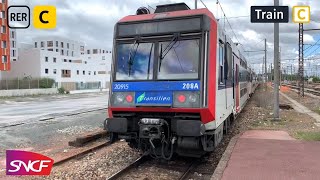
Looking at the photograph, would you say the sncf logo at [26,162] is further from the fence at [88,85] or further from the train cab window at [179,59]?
the fence at [88,85]

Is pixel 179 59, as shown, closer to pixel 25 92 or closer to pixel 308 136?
pixel 308 136

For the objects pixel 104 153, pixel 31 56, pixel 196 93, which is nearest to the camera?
pixel 196 93

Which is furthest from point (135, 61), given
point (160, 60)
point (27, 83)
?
point (27, 83)

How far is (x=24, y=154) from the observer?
21.9ft

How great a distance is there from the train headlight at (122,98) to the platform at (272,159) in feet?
8.17

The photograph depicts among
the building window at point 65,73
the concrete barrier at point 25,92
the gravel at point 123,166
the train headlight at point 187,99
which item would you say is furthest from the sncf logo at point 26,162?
the building window at point 65,73

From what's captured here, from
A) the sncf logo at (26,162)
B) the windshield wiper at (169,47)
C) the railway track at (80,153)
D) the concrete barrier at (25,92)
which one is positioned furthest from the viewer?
the concrete barrier at (25,92)

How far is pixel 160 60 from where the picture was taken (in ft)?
27.7

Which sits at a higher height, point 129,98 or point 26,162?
point 129,98

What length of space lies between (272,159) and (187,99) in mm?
2280

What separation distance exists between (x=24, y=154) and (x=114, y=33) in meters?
3.64

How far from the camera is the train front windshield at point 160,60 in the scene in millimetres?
8219

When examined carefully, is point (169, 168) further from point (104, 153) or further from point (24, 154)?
point (24, 154)

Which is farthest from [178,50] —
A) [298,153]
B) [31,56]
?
[31,56]
